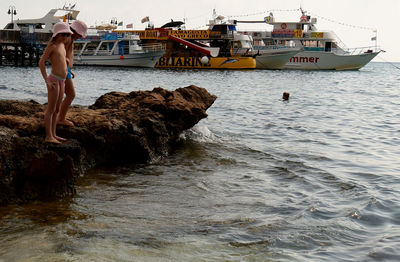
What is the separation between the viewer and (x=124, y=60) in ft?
159

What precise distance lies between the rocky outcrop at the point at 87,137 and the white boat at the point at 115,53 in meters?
39.6

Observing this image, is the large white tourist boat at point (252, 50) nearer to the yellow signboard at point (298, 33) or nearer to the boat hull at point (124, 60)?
the yellow signboard at point (298, 33)

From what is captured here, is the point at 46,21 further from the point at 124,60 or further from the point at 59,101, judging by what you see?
the point at 59,101

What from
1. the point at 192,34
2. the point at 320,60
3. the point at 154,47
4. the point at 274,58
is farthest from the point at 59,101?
Answer: the point at 320,60

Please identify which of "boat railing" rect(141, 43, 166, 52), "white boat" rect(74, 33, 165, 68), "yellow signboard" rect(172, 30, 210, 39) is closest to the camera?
"white boat" rect(74, 33, 165, 68)

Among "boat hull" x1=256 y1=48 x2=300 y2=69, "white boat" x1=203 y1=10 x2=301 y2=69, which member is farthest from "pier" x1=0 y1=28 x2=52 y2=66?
"boat hull" x1=256 y1=48 x2=300 y2=69

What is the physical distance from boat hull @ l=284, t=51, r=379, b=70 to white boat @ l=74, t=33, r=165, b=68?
16054 mm

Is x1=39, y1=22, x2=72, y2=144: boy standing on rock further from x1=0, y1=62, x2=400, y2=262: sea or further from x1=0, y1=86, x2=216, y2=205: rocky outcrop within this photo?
x1=0, y1=62, x2=400, y2=262: sea

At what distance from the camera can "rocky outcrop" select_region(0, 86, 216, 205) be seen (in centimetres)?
527

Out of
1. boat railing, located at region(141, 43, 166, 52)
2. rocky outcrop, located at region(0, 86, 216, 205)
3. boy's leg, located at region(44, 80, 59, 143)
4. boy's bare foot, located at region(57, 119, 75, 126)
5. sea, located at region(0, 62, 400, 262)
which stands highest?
boat railing, located at region(141, 43, 166, 52)

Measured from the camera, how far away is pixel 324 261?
436cm

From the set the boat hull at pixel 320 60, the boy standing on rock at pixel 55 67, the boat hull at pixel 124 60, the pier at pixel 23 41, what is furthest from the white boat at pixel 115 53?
the boy standing on rock at pixel 55 67

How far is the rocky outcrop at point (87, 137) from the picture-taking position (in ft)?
17.3

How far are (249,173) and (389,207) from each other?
7.26 ft
